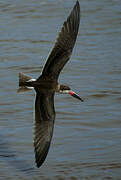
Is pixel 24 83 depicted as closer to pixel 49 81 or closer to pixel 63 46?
pixel 49 81

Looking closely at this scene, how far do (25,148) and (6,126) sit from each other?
0.76 metres

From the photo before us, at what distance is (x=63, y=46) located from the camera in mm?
7184

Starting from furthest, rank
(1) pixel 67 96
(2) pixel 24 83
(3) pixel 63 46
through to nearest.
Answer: (1) pixel 67 96 < (3) pixel 63 46 < (2) pixel 24 83

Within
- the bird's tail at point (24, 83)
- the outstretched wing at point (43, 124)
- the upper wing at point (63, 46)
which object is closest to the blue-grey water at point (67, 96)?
the outstretched wing at point (43, 124)

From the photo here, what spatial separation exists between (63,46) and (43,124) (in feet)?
3.04

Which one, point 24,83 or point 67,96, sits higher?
point 24,83

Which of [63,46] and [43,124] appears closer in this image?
[43,124]

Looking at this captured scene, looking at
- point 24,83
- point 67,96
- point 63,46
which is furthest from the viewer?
point 67,96

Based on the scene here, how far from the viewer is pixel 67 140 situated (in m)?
8.01

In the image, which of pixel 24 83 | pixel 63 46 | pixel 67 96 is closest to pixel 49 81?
pixel 24 83

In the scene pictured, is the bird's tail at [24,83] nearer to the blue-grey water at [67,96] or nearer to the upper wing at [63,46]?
the upper wing at [63,46]

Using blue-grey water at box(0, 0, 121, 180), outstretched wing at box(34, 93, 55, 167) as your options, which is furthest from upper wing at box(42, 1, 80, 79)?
blue-grey water at box(0, 0, 121, 180)

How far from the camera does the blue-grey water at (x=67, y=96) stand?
7.38 meters

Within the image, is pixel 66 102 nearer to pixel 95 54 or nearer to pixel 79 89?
pixel 79 89
